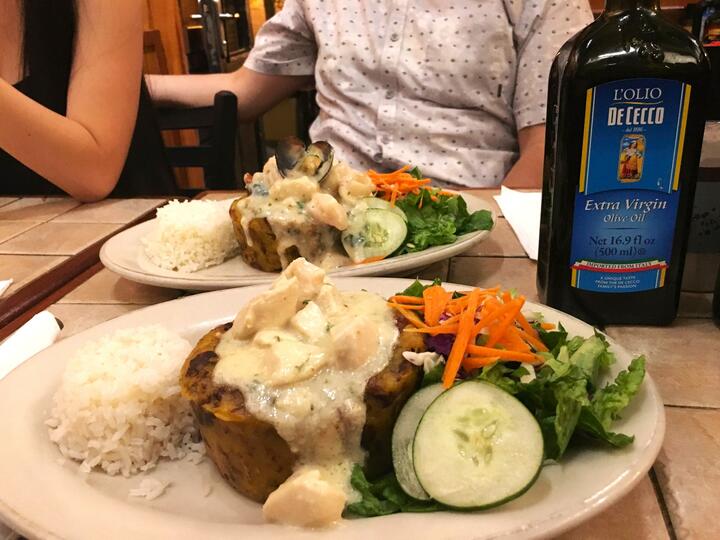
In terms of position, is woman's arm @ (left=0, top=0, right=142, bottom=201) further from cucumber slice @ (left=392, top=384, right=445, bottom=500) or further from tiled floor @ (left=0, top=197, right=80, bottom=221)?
cucumber slice @ (left=392, top=384, right=445, bottom=500)

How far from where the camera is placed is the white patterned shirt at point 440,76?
223 cm

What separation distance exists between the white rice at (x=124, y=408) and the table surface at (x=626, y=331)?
1.17 ft

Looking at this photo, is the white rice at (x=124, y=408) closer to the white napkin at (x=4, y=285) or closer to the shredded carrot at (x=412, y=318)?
the shredded carrot at (x=412, y=318)

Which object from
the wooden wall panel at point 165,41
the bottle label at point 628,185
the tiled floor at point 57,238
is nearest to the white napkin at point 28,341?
the tiled floor at point 57,238

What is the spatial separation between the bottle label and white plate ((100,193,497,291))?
0.31 meters

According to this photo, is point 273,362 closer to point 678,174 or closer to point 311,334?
point 311,334

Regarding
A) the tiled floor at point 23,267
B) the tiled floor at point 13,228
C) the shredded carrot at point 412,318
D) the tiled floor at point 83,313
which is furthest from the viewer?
the tiled floor at point 13,228

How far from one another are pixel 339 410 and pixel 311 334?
0.10 metres

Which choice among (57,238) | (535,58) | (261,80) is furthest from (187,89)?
(535,58)

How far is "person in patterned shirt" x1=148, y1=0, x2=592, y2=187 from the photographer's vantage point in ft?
7.32

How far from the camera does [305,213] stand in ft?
4.38

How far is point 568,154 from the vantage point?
0.98 metres

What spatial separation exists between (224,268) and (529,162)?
128 centimetres

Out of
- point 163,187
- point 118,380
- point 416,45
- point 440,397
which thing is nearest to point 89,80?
point 163,187
